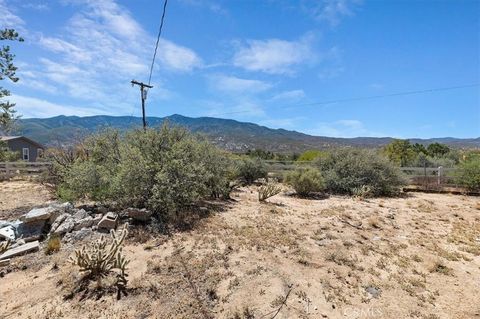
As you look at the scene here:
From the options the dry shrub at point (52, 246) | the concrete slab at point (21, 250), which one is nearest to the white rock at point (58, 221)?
the concrete slab at point (21, 250)

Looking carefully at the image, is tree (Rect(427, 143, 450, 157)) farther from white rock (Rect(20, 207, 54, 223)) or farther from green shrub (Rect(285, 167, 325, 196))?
white rock (Rect(20, 207, 54, 223))

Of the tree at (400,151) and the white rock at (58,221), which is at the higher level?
the tree at (400,151)

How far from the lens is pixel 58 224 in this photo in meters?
8.23

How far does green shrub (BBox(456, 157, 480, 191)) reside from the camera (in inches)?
589

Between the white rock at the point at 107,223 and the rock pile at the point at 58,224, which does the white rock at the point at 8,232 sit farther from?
the white rock at the point at 107,223

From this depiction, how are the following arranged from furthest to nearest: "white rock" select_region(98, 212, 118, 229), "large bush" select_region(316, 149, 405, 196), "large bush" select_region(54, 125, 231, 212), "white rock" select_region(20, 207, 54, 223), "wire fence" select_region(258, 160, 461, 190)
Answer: "wire fence" select_region(258, 160, 461, 190) < "large bush" select_region(316, 149, 405, 196) < "large bush" select_region(54, 125, 231, 212) < "white rock" select_region(20, 207, 54, 223) < "white rock" select_region(98, 212, 118, 229)

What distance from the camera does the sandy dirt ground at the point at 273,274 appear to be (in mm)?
5082

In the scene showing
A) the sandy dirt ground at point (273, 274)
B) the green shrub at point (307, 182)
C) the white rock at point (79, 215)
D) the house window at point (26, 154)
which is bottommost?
the sandy dirt ground at point (273, 274)

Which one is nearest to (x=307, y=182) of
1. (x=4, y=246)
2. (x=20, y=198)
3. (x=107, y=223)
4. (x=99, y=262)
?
(x=107, y=223)

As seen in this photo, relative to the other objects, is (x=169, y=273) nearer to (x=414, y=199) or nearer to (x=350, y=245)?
(x=350, y=245)

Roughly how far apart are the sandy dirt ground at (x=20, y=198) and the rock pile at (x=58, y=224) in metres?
1.82

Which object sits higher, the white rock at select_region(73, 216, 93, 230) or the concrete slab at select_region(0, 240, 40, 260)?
the white rock at select_region(73, 216, 93, 230)

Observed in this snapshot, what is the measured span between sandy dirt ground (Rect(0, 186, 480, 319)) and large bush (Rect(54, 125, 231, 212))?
105 centimetres

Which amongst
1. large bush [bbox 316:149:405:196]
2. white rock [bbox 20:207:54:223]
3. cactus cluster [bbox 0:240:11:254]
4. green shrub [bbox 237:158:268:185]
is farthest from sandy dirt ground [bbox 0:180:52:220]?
large bush [bbox 316:149:405:196]
